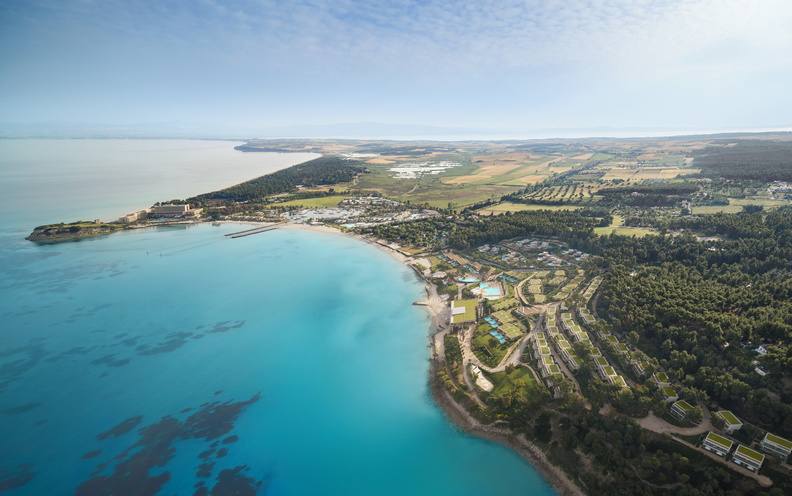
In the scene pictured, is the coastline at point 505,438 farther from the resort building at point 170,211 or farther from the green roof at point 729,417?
the resort building at point 170,211

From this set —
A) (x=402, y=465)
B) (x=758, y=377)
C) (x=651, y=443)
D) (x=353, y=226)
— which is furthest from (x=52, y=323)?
(x=758, y=377)

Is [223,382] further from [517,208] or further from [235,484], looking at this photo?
[517,208]

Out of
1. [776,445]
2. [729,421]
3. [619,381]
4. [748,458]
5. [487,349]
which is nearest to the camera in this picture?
[748,458]

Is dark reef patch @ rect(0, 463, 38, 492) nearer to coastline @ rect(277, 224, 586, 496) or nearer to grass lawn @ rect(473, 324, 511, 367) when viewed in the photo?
coastline @ rect(277, 224, 586, 496)

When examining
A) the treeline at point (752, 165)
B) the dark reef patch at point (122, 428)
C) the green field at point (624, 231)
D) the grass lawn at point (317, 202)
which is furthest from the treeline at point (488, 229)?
the treeline at point (752, 165)

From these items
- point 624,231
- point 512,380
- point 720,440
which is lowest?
point 512,380

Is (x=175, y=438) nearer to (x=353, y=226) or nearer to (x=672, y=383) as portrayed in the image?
(x=672, y=383)

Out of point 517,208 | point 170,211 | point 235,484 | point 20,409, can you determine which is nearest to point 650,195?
point 517,208

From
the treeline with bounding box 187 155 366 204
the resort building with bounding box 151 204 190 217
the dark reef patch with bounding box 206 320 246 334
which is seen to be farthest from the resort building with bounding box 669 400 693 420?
the treeline with bounding box 187 155 366 204
